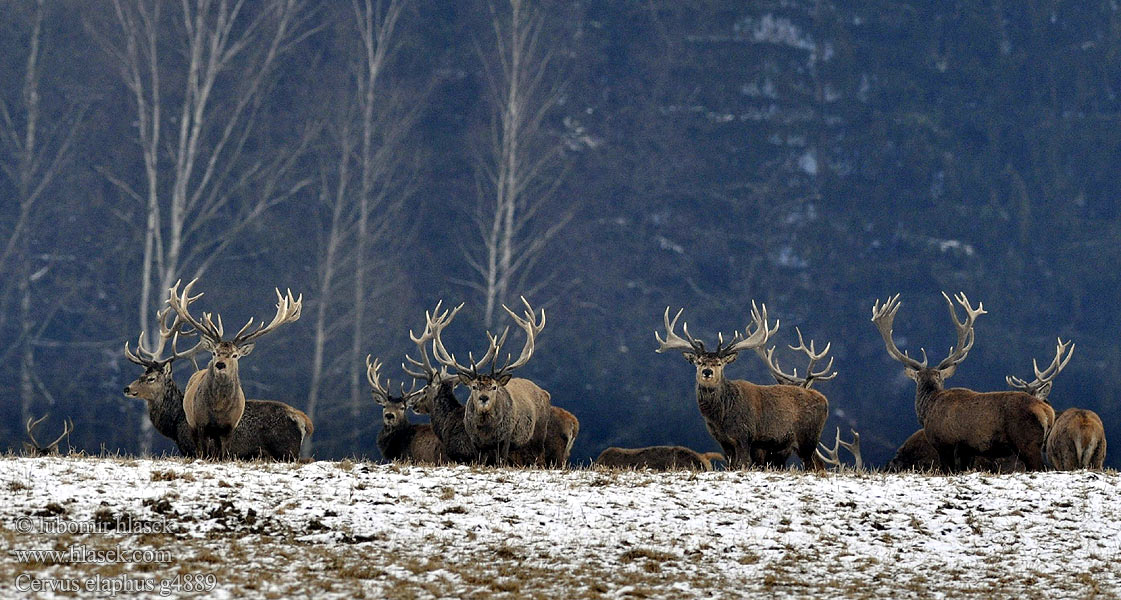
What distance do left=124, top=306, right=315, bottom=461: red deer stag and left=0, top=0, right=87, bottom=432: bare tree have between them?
56.8 ft

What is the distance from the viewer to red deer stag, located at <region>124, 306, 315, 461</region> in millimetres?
16203

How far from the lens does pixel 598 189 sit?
3994cm

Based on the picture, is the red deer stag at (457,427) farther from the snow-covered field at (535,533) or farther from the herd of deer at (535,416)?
the snow-covered field at (535,533)

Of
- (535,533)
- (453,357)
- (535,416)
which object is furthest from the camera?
(453,357)

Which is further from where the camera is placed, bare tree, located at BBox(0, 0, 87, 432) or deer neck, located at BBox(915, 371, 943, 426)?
bare tree, located at BBox(0, 0, 87, 432)

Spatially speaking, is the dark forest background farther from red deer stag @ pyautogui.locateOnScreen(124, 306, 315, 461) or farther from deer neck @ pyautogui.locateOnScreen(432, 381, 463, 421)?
red deer stag @ pyautogui.locateOnScreen(124, 306, 315, 461)

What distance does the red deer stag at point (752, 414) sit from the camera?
16516mm

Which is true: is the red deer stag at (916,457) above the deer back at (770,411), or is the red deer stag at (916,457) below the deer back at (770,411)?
below

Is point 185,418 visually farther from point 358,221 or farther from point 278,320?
point 358,221

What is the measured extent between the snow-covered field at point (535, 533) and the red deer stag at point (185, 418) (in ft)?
9.07

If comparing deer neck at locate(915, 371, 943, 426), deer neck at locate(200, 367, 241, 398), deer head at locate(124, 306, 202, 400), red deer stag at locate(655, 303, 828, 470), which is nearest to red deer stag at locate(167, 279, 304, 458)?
deer neck at locate(200, 367, 241, 398)

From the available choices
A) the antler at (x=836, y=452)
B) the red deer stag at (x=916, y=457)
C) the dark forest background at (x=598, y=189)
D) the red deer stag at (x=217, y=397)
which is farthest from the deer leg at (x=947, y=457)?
the dark forest background at (x=598, y=189)

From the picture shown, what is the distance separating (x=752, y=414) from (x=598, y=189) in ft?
77.8

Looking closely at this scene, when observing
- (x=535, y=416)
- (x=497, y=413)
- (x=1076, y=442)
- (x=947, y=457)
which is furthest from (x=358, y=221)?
(x=1076, y=442)
